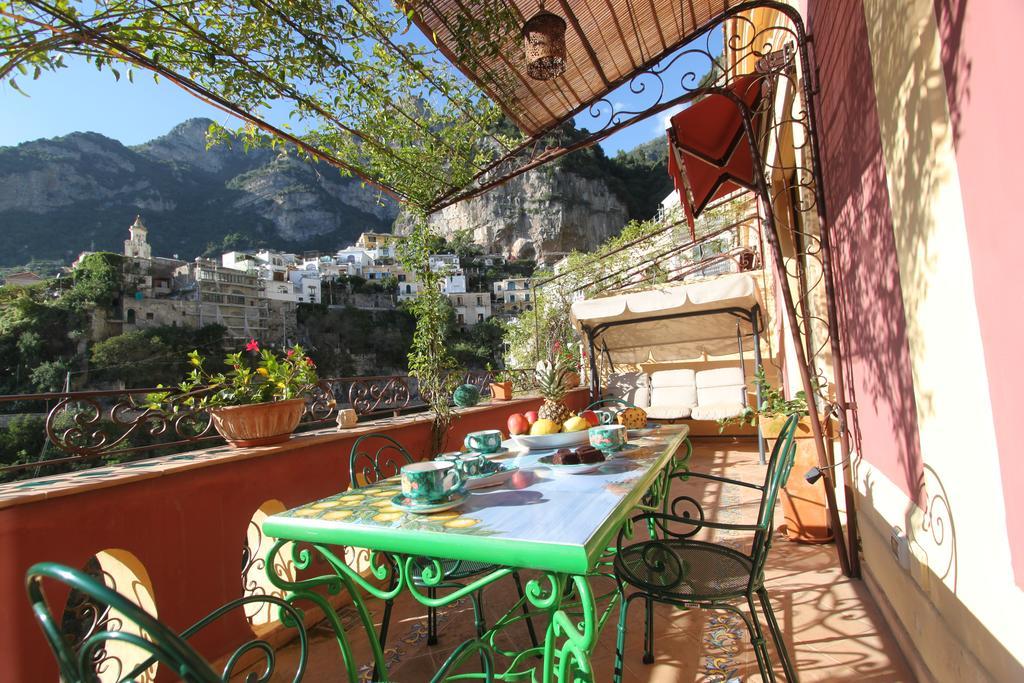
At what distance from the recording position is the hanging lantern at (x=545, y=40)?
2424 mm

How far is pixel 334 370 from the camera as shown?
137ft

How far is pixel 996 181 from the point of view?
38.7 inches

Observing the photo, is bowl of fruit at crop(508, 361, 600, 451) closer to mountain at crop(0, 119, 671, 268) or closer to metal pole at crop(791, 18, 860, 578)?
metal pole at crop(791, 18, 860, 578)

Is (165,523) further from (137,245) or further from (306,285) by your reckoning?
(137,245)

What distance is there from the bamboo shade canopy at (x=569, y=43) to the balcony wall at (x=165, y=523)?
7.38ft

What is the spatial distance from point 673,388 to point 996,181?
5.63 meters

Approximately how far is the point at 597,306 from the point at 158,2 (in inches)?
204

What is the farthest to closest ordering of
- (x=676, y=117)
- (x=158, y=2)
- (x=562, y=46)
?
(x=676, y=117) < (x=562, y=46) < (x=158, y=2)

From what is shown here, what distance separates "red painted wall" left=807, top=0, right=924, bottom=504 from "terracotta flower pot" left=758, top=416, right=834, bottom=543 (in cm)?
47

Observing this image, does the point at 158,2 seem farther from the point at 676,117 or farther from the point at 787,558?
the point at 787,558

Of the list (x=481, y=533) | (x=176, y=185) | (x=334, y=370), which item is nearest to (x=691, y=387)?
(x=481, y=533)

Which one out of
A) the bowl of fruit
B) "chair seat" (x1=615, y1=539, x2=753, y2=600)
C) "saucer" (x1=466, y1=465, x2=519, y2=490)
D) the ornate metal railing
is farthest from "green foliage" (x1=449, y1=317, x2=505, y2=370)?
"saucer" (x1=466, y1=465, x2=519, y2=490)

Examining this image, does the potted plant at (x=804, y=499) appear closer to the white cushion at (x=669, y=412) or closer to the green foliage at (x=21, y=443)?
the white cushion at (x=669, y=412)

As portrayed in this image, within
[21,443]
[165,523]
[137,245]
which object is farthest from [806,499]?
[137,245]
